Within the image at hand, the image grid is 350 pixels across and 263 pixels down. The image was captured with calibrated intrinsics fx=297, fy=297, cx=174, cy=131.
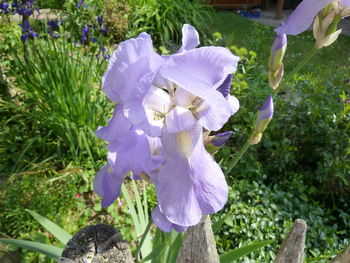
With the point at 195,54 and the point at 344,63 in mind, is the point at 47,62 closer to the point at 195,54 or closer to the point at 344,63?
the point at 195,54

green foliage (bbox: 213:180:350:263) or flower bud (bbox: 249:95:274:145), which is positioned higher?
flower bud (bbox: 249:95:274:145)

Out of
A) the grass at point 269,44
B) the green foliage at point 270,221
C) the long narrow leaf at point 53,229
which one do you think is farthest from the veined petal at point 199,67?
the grass at point 269,44

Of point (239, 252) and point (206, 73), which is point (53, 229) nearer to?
point (239, 252)

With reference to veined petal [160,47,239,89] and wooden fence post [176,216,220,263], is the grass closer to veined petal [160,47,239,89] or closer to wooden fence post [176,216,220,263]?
wooden fence post [176,216,220,263]

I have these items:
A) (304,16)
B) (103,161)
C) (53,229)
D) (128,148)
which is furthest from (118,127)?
(103,161)

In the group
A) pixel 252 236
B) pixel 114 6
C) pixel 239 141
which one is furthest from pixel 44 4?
pixel 252 236

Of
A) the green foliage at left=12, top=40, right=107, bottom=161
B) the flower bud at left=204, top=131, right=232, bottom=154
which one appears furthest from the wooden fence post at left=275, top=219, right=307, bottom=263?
the green foliage at left=12, top=40, right=107, bottom=161

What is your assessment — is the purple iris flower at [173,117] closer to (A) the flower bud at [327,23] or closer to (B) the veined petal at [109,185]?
(B) the veined petal at [109,185]
